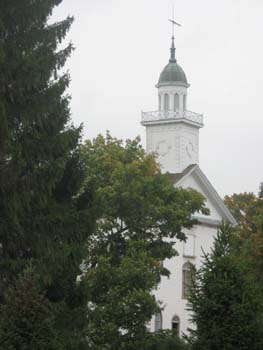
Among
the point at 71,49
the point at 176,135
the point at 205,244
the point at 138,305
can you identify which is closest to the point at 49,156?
the point at 71,49

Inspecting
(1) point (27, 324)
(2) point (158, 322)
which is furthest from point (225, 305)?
(2) point (158, 322)

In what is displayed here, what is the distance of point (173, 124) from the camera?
77.0 metres

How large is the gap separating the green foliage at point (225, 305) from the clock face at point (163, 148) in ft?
166

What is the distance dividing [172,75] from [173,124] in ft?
12.1

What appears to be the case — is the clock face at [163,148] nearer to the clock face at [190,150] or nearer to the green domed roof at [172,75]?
the clock face at [190,150]

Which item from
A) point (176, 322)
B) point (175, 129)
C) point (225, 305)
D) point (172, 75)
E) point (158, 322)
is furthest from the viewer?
point (172, 75)

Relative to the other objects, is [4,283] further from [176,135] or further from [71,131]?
[176,135]

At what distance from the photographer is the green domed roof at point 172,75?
7788 centimetres

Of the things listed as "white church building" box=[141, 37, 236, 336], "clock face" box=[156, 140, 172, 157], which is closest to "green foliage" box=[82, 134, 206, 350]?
"white church building" box=[141, 37, 236, 336]

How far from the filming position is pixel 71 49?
3081 cm

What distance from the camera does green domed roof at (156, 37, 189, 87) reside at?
77.9 m

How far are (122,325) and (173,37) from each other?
4330 centimetres

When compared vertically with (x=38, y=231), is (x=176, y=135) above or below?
above

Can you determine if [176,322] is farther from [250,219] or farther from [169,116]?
[169,116]
